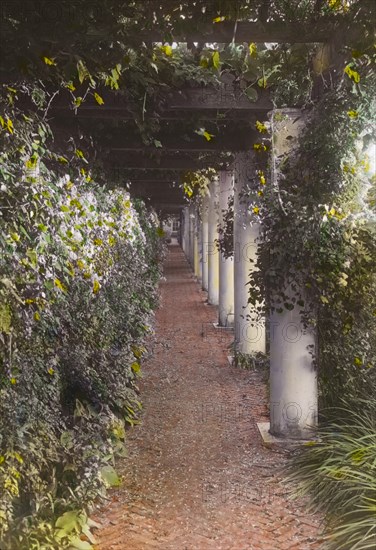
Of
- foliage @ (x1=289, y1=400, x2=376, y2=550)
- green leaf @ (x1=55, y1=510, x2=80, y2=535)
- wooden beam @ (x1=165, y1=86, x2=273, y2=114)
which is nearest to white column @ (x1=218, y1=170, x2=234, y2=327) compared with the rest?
wooden beam @ (x1=165, y1=86, x2=273, y2=114)

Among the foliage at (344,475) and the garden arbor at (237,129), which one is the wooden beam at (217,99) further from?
the foliage at (344,475)

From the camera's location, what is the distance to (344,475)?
443 cm

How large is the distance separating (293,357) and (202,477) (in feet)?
4.50

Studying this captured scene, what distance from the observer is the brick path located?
161 inches

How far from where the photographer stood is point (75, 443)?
4.50m

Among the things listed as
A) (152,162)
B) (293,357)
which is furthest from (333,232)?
(152,162)

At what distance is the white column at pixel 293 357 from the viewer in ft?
19.0

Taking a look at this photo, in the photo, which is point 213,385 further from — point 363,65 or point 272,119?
point 363,65

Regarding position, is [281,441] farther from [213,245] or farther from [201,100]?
[213,245]

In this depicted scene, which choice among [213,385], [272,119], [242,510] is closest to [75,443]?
[242,510]

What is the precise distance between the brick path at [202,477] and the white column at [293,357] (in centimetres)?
35

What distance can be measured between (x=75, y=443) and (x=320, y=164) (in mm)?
2858

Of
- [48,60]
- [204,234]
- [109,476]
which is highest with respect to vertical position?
[48,60]

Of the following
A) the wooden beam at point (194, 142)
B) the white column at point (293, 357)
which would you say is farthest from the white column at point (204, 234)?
the white column at point (293, 357)
